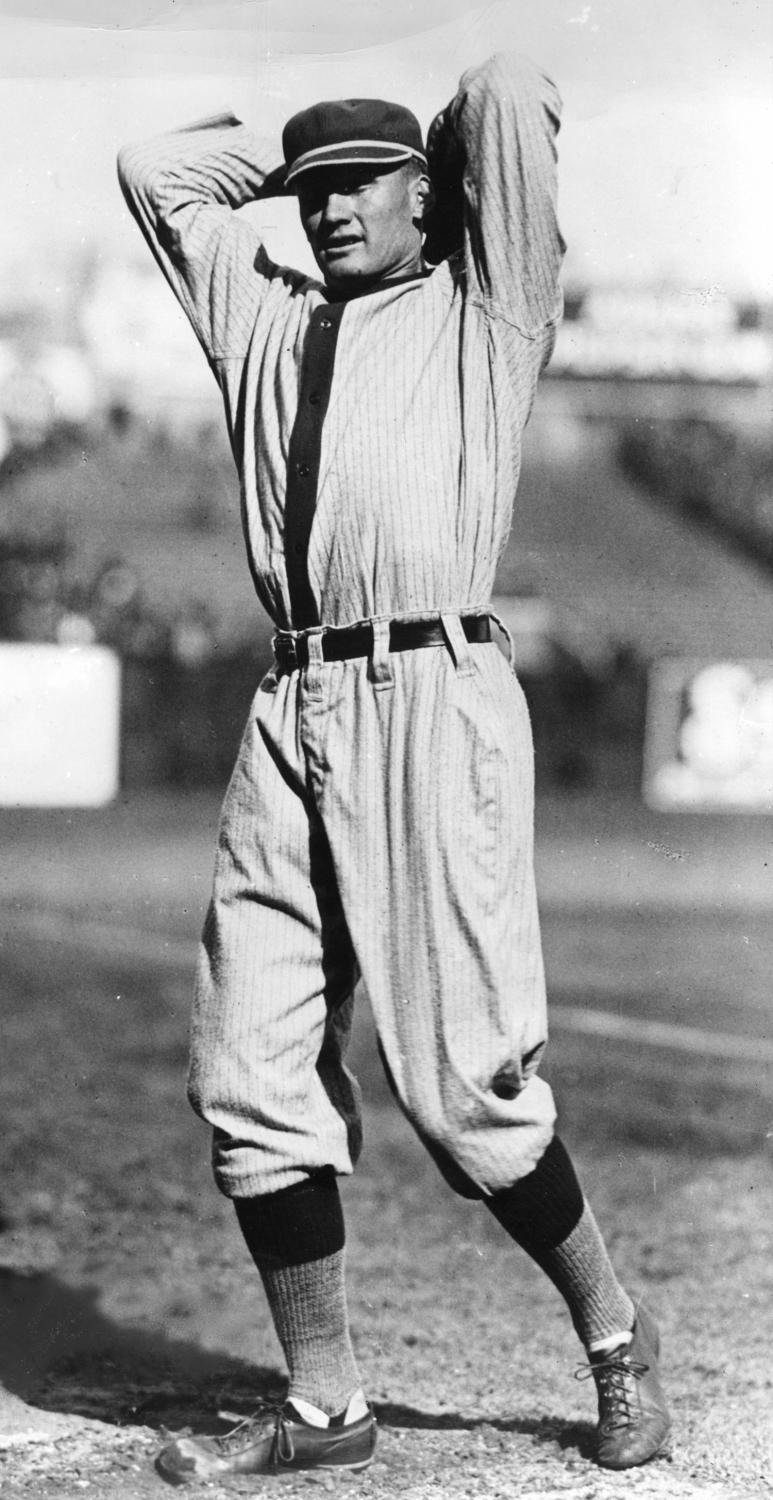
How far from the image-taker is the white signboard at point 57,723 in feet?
11.0

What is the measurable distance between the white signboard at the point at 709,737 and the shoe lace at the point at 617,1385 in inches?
49.0

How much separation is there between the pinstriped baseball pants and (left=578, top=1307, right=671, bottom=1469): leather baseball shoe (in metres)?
0.33

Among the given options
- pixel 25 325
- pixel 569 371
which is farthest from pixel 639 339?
pixel 25 325

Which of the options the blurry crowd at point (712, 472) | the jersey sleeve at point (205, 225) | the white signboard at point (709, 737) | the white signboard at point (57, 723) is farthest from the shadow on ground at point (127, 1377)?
the blurry crowd at point (712, 472)

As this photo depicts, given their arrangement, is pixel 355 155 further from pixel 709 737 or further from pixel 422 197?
pixel 709 737

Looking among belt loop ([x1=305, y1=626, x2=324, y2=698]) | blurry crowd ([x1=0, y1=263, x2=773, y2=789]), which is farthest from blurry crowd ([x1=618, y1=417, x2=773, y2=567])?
belt loop ([x1=305, y1=626, x2=324, y2=698])

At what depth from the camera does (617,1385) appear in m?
2.43

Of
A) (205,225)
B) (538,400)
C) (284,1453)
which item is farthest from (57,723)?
(284,1453)

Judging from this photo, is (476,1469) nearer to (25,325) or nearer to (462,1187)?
(462,1187)

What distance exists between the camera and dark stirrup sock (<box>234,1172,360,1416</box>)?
2348 mm

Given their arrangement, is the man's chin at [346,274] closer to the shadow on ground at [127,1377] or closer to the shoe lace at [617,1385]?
the shoe lace at [617,1385]

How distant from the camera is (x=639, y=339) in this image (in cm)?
333

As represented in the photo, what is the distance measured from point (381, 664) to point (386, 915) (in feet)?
1.00

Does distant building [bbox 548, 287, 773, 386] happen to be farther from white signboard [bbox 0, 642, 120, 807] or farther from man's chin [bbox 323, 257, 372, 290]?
white signboard [bbox 0, 642, 120, 807]
